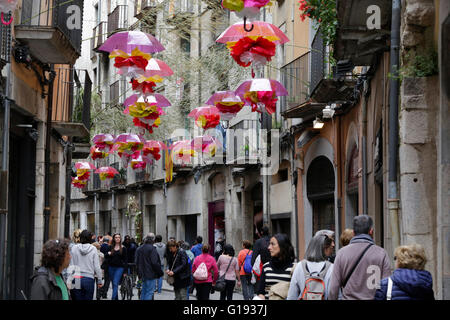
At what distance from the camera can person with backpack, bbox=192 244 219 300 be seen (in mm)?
15828

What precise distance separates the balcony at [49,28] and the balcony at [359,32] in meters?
4.23

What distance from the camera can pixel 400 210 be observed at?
11.2 m

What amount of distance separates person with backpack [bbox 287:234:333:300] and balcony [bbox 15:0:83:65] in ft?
22.6

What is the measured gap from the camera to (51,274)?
269 inches

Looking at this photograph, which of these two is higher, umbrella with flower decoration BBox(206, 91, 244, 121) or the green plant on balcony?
the green plant on balcony

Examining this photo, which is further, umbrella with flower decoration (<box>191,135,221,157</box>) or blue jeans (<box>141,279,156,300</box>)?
umbrella with flower decoration (<box>191,135,221,157</box>)

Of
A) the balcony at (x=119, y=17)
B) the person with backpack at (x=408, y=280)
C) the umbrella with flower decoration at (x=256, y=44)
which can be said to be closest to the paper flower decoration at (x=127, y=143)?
the umbrella with flower decoration at (x=256, y=44)

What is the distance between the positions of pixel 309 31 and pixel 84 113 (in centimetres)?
614

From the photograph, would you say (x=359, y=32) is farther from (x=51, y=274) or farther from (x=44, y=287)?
(x=44, y=287)

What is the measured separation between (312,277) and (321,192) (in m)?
13.9

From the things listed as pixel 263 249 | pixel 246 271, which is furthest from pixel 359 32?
pixel 246 271

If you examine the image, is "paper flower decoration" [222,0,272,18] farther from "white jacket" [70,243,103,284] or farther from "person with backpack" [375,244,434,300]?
"white jacket" [70,243,103,284]

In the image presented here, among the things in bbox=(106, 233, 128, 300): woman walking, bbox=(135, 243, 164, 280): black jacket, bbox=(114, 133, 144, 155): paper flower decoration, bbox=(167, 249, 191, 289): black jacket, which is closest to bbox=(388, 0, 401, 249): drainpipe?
bbox=(167, 249, 191, 289): black jacket

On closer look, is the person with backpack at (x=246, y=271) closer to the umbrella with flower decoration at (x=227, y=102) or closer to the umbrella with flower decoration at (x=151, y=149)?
the umbrella with flower decoration at (x=227, y=102)
